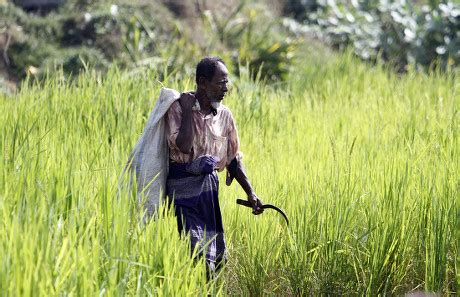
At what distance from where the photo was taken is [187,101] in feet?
12.3

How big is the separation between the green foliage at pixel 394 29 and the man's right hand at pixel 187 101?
7379 millimetres

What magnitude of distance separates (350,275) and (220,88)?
98cm

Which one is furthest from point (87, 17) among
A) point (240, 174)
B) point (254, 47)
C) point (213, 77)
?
point (213, 77)

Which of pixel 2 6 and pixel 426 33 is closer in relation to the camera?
pixel 2 6

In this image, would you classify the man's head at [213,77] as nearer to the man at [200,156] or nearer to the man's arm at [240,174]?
the man at [200,156]

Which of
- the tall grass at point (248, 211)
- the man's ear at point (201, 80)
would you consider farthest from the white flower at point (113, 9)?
the man's ear at point (201, 80)

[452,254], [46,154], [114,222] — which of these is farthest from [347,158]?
[114,222]

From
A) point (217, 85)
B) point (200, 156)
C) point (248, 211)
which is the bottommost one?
point (248, 211)

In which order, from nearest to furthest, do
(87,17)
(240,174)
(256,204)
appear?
(256,204) → (240,174) → (87,17)

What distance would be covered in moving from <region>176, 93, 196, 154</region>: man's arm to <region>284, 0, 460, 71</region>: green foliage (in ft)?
24.3

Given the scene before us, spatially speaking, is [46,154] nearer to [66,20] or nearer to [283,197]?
[283,197]

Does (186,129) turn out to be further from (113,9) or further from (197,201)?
(113,9)

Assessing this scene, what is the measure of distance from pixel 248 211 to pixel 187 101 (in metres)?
0.72

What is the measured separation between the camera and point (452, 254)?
405cm
